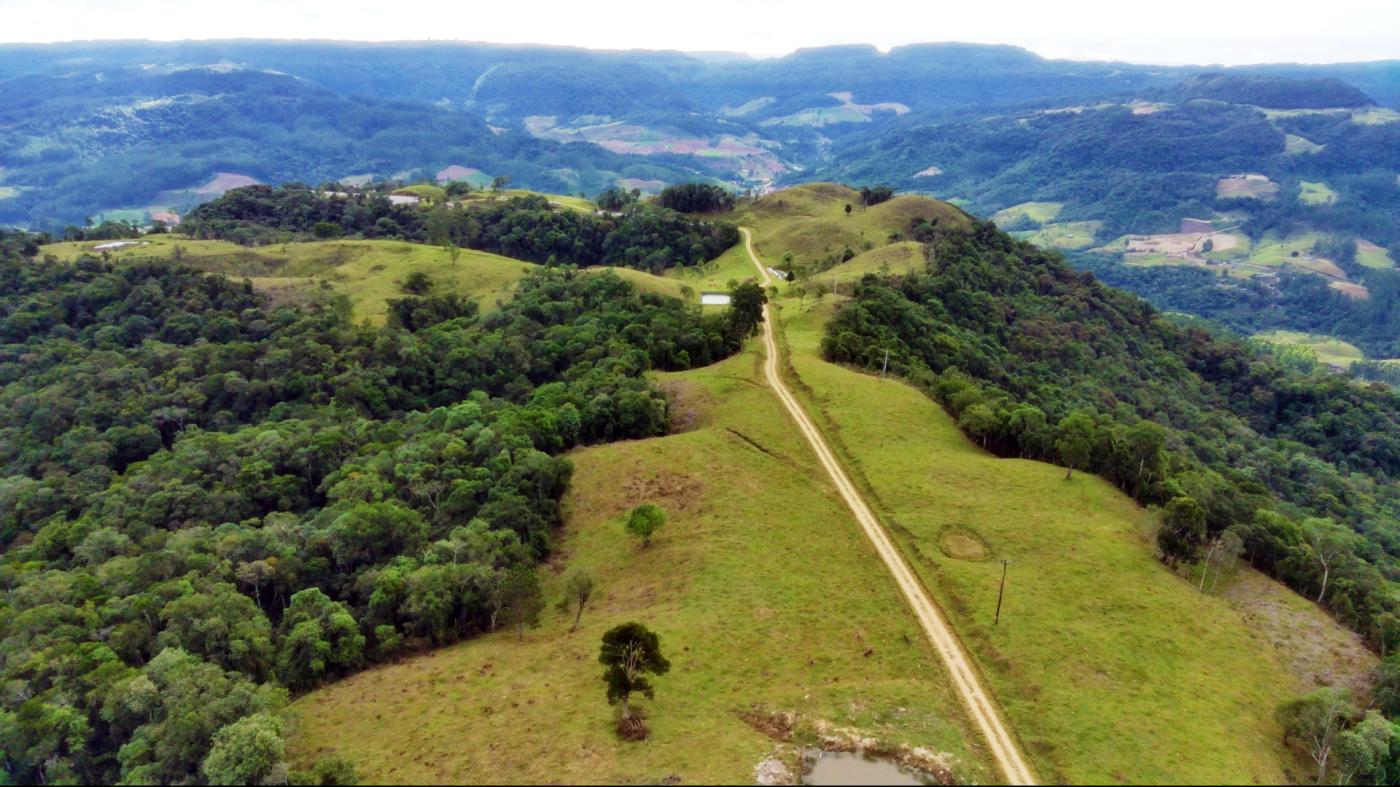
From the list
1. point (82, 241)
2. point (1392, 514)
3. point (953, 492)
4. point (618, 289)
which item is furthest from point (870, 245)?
point (82, 241)

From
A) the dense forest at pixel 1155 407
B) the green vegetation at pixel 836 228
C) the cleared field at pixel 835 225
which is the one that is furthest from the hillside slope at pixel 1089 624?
the cleared field at pixel 835 225

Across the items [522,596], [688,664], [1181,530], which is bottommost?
[522,596]

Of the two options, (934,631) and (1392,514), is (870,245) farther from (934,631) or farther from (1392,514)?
(934,631)

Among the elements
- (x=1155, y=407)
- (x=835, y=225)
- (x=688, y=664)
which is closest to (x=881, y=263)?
(x=835, y=225)

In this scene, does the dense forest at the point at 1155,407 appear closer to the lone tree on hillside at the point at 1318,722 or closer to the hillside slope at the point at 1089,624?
the hillside slope at the point at 1089,624

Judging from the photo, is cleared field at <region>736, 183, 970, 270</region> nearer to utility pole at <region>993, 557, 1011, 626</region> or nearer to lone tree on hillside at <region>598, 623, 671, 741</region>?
utility pole at <region>993, 557, 1011, 626</region>

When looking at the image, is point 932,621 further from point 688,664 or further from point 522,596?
point 522,596
